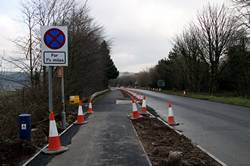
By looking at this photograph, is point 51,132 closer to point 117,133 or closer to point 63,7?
point 117,133

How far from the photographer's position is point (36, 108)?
10562 mm

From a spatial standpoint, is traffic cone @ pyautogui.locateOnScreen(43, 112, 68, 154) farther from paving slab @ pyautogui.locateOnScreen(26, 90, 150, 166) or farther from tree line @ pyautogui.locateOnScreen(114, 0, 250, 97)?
tree line @ pyautogui.locateOnScreen(114, 0, 250, 97)

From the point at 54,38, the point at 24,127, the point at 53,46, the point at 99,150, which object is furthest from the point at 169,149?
the point at 54,38

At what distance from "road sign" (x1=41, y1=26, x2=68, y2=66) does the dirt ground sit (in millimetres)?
3624

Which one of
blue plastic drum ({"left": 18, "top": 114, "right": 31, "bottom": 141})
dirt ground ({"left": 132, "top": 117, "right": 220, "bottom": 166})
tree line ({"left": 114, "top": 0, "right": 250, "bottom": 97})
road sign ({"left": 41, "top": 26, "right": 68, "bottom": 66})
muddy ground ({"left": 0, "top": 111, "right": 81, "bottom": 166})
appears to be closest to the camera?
dirt ground ({"left": 132, "top": 117, "right": 220, "bottom": 166})

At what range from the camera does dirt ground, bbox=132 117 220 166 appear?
5.48 m

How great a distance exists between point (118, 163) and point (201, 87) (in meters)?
47.7

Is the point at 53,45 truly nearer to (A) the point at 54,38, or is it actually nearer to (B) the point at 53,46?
(B) the point at 53,46

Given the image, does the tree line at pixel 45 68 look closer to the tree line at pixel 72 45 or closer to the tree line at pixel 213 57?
the tree line at pixel 72 45

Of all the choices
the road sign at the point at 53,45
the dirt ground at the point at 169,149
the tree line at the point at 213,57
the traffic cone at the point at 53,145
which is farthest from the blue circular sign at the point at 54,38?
the tree line at the point at 213,57

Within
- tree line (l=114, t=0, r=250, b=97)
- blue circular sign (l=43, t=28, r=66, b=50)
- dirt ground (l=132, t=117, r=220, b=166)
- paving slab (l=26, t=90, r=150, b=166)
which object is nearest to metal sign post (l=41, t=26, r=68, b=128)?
blue circular sign (l=43, t=28, r=66, b=50)

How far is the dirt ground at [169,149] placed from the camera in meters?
5.48

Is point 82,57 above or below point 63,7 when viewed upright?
below

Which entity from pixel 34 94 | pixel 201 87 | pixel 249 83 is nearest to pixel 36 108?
pixel 34 94
